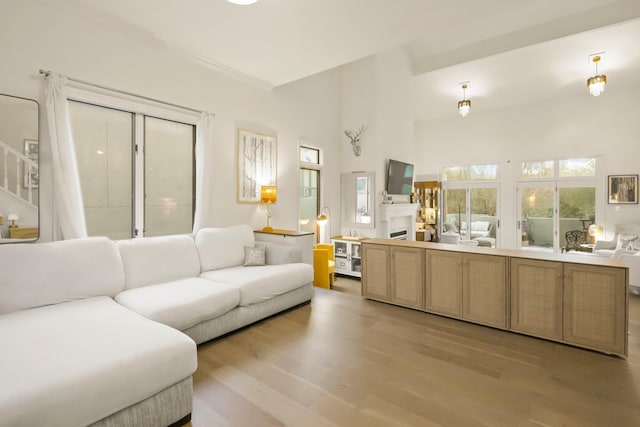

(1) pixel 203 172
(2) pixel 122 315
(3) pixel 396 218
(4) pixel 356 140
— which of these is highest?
(4) pixel 356 140

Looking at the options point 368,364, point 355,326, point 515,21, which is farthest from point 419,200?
point 368,364

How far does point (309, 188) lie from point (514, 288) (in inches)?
146

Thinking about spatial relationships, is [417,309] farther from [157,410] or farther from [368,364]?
[157,410]

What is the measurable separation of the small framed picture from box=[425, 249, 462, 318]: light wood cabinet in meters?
5.41

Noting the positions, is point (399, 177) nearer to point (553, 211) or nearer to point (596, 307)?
point (553, 211)

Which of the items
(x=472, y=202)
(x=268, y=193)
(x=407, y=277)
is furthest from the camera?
(x=472, y=202)

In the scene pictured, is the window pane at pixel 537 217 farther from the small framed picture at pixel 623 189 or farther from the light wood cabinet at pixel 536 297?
the light wood cabinet at pixel 536 297

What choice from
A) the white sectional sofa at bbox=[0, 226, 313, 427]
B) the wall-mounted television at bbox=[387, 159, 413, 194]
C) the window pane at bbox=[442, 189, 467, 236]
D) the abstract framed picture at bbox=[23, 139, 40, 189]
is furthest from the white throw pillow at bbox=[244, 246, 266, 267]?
the window pane at bbox=[442, 189, 467, 236]

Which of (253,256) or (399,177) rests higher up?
(399,177)

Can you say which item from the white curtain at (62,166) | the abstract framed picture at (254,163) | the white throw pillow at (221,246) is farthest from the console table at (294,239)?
the white curtain at (62,166)

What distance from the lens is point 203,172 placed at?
3.80m

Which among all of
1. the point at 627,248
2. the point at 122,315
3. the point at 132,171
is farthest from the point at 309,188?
the point at 627,248

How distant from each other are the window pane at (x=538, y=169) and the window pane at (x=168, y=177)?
23.9 feet

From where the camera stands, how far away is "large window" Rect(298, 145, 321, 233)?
560cm
